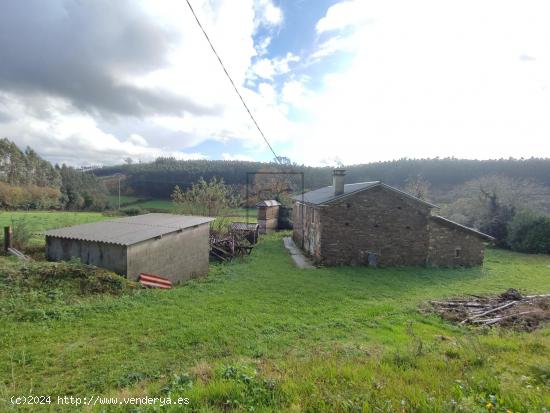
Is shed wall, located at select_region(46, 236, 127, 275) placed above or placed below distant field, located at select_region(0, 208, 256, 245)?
above

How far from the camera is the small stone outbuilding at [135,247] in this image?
977 centimetres

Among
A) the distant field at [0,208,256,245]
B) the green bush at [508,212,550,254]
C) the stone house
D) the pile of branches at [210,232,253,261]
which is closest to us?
the stone house

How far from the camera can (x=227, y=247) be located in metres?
17.7

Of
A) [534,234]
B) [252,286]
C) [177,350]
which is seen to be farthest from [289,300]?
[534,234]

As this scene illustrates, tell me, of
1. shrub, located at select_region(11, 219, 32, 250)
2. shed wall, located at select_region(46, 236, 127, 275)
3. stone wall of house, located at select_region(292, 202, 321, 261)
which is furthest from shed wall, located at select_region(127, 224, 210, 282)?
shrub, located at select_region(11, 219, 32, 250)

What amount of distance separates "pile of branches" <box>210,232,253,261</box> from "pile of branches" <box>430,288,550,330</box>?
1097 centimetres

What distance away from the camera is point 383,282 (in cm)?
1259

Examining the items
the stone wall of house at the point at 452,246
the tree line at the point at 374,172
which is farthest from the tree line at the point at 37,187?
the stone wall of house at the point at 452,246

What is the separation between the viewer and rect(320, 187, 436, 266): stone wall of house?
51.3 ft

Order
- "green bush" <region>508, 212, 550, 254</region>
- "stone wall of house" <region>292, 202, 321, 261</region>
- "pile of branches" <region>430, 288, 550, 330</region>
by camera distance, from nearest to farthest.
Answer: "pile of branches" <region>430, 288, 550, 330</region> < "stone wall of house" <region>292, 202, 321, 261</region> < "green bush" <region>508, 212, 550, 254</region>

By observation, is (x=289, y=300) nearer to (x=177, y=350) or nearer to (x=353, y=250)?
(x=177, y=350)

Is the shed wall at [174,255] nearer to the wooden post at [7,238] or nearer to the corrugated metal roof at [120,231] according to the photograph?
the corrugated metal roof at [120,231]

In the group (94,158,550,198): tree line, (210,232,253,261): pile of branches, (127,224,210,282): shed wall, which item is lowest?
(210,232,253,261): pile of branches

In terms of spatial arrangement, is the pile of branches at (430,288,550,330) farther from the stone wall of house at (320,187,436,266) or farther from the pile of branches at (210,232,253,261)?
the pile of branches at (210,232,253,261)
